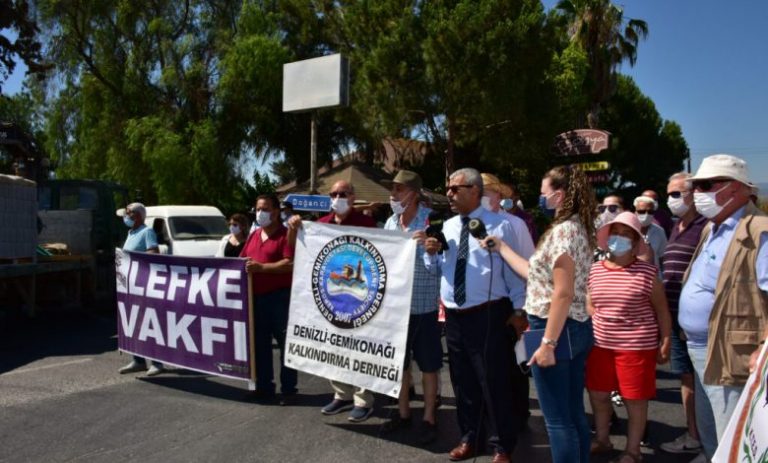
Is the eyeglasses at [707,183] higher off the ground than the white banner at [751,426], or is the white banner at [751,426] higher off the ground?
the eyeglasses at [707,183]

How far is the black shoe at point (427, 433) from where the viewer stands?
4.81 meters

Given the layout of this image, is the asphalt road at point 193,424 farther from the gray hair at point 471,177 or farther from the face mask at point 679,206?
the gray hair at point 471,177

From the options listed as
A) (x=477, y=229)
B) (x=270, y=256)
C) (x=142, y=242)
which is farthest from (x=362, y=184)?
(x=477, y=229)

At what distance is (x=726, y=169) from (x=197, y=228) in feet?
42.6

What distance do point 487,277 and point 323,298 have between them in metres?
1.50

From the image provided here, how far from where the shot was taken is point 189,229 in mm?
14719

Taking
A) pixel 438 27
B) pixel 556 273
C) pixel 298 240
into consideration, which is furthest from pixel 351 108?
pixel 556 273

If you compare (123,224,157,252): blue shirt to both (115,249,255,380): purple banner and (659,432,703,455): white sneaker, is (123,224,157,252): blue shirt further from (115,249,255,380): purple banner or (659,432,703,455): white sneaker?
(659,432,703,455): white sneaker

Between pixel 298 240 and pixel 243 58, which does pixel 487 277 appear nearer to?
pixel 298 240

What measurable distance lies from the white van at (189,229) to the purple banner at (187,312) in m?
7.19

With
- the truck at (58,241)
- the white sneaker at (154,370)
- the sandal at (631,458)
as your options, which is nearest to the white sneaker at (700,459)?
the sandal at (631,458)

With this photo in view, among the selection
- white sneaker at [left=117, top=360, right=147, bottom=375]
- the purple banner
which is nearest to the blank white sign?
the purple banner

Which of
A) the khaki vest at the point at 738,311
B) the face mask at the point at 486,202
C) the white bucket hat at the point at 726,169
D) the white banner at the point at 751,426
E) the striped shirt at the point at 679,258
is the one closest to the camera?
the white banner at the point at 751,426

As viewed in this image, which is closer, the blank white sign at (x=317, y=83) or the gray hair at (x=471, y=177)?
the gray hair at (x=471, y=177)
